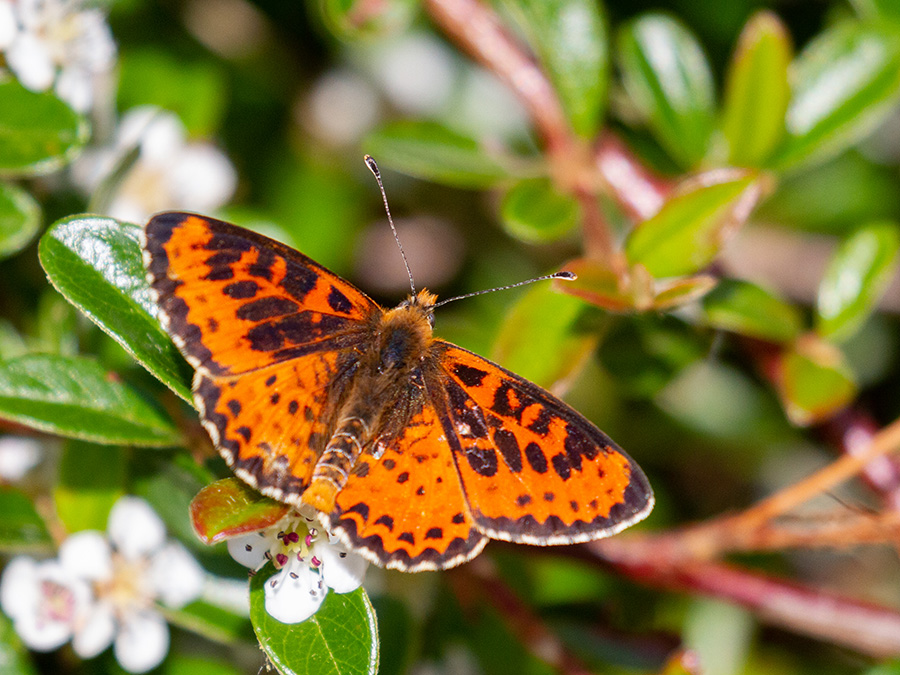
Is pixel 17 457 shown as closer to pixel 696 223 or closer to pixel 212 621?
pixel 212 621

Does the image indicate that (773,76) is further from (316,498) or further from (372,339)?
(316,498)

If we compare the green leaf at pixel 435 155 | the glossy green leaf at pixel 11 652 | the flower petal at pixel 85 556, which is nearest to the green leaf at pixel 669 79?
the green leaf at pixel 435 155

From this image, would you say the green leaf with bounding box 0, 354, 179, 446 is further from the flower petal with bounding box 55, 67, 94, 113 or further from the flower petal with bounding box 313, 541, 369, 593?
the flower petal with bounding box 55, 67, 94, 113

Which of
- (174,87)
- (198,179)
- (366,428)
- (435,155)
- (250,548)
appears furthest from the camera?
(174,87)

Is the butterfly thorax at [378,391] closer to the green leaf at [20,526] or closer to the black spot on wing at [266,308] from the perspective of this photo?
the black spot on wing at [266,308]

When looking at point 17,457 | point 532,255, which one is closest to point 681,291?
point 17,457

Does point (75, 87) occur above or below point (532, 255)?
above
